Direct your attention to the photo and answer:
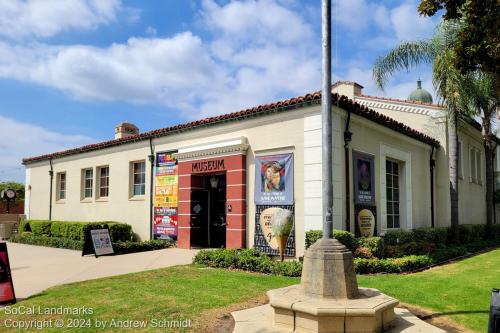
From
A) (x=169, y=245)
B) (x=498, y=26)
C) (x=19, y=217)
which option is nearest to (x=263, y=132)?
(x=169, y=245)

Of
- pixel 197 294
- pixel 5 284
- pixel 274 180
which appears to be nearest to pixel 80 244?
pixel 274 180

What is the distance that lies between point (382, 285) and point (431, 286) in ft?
2.82

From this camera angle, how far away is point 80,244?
13.8 meters

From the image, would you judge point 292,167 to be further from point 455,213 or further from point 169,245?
point 455,213

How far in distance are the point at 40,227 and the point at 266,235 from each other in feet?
36.7

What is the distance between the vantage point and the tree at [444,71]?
12.9m

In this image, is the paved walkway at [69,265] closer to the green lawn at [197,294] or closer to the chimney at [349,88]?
the green lawn at [197,294]

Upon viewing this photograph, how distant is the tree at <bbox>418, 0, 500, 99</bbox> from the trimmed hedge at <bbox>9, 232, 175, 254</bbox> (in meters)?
9.86

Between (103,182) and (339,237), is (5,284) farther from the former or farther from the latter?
(103,182)

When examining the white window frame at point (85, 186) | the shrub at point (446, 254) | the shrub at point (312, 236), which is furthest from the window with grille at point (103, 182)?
the shrub at point (446, 254)

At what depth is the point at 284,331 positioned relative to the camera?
16.1 ft

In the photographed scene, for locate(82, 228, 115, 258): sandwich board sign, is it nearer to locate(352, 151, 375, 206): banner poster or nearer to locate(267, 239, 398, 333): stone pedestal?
locate(352, 151, 375, 206): banner poster

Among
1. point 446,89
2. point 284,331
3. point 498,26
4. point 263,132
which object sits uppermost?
point 446,89

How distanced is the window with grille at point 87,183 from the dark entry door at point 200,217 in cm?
677
